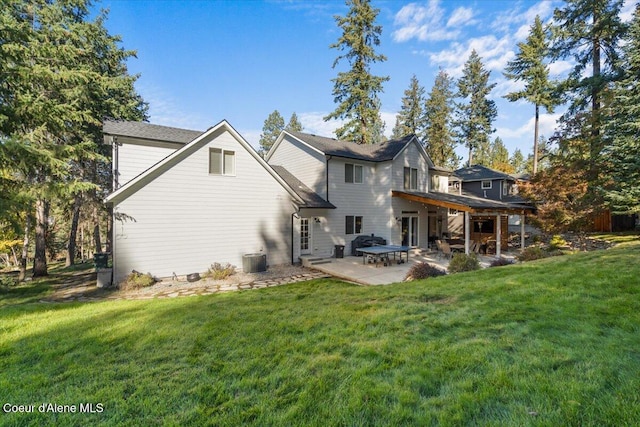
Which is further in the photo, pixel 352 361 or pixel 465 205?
pixel 465 205

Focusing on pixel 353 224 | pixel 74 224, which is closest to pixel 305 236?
pixel 353 224

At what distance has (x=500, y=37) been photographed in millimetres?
12891

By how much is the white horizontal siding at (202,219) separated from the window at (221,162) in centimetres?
19

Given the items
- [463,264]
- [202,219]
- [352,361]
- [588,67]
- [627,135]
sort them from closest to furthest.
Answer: [352,361], [463,264], [202,219], [627,135], [588,67]

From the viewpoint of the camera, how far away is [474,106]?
35562 mm

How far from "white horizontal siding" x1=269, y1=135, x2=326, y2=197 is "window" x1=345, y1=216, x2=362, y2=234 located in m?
2.33

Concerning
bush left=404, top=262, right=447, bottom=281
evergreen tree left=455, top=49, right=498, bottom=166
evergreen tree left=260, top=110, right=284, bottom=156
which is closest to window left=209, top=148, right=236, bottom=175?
bush left=404, top=262, right=447, bottom=281

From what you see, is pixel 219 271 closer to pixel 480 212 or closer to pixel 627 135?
pixel 480 212

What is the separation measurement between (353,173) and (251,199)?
703 centimetres

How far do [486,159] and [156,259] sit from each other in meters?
56.6

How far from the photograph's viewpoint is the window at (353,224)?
1728cm

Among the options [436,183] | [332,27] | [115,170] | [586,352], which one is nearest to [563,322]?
[586,352]

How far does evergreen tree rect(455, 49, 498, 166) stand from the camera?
35.3 metres

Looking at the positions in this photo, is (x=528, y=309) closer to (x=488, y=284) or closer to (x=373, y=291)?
(x=488, y=284)
